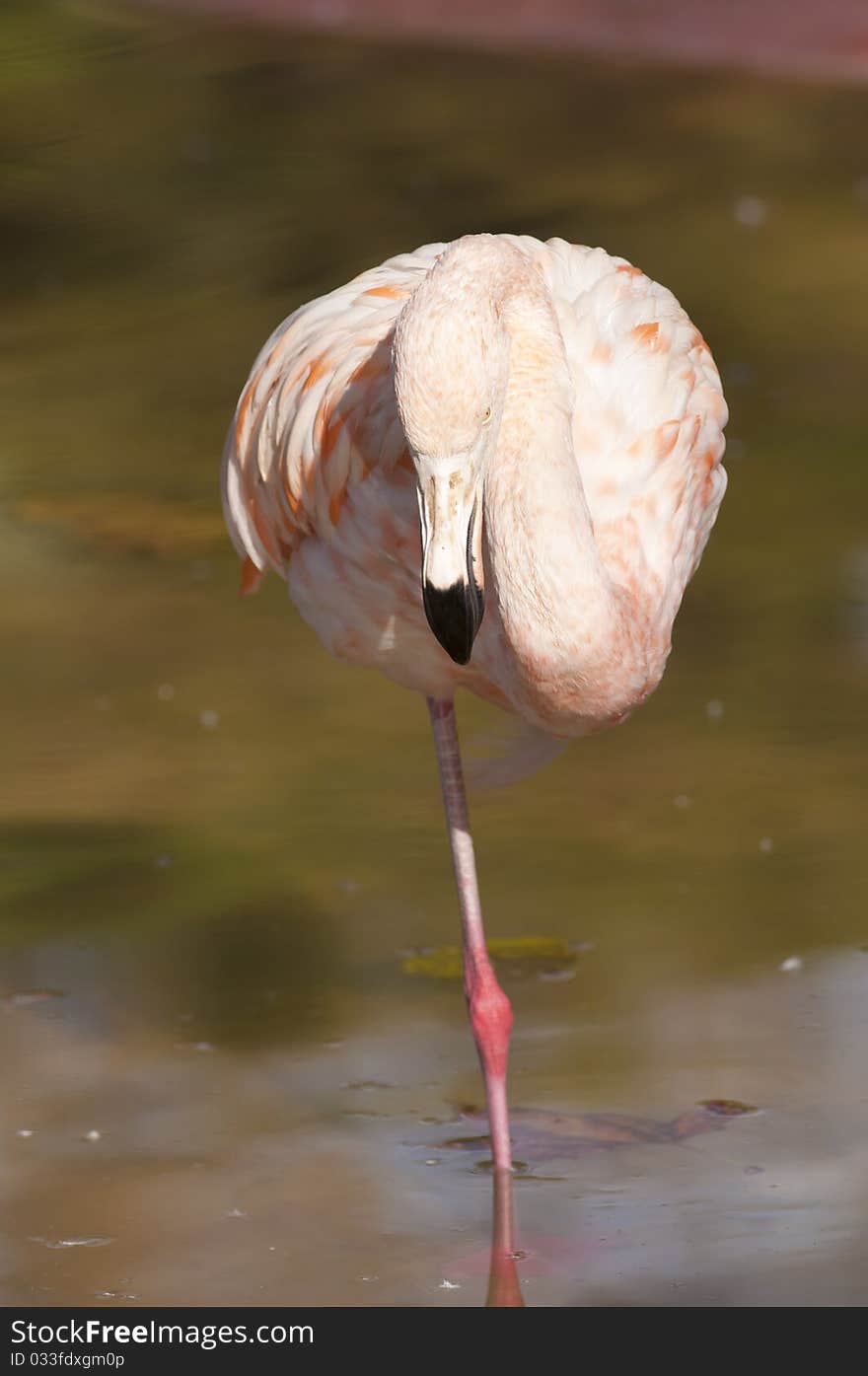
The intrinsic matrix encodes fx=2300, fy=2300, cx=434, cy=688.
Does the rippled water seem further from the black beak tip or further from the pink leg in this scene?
the black beak tip

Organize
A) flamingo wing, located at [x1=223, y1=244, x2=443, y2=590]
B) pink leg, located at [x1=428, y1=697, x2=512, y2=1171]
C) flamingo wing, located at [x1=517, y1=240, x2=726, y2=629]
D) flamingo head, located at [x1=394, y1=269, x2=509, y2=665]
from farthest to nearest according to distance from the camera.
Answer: pink leg, located at [x1=428, y1=697, x2=512, y2=1171] → flamingo wing, located at [x1=223, y1=244, x2=443, y2=590] → flamingo wing, located at [x1=517, y1=240, x2=726, y2=629] → flamingo head, located at [x1=394, y1=269, x2=509, y2=665]

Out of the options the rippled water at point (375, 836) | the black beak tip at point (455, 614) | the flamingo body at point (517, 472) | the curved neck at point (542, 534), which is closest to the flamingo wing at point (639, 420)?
the flamingo body at point (517, 472)

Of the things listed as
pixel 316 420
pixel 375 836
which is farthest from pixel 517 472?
pixel 375 836

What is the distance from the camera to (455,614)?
3402 millimetres


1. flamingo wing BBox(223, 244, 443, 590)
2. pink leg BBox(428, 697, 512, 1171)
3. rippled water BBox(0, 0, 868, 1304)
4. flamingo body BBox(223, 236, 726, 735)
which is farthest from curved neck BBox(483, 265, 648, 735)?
rippled water BBox(0, 0, 868, 1304)

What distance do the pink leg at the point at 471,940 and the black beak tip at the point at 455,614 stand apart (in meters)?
1.09

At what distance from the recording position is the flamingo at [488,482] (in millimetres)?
3424

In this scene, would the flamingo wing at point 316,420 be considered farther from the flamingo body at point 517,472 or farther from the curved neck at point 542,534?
the curved neck at point 542,534

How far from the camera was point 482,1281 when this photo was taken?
3.88m

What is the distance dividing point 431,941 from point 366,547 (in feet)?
4.13

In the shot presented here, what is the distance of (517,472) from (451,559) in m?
0.32

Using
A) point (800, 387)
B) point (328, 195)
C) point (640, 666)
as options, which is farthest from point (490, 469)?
point (328, 195)

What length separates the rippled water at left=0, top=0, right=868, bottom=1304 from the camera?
13.5ft

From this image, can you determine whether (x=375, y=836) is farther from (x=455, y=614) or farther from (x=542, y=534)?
(x=455, y=614)
